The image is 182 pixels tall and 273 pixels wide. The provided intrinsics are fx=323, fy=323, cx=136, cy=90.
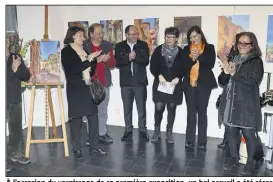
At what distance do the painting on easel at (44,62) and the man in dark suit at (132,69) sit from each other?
32.4 inches

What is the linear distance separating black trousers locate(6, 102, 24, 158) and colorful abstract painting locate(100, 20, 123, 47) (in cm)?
199

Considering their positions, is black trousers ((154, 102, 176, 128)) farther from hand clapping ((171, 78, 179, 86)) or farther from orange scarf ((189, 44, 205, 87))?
orange scarf ((189, 44, 205, 87))

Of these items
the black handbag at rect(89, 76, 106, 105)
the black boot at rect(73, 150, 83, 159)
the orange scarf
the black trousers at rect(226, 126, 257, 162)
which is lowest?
the black boot at rect(73, 150, 83, 159)

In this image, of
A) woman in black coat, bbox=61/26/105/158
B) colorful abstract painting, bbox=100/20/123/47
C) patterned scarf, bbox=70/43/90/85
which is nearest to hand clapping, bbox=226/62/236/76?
woman in black coat, bbox=61/26/105/158

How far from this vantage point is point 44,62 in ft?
12.9

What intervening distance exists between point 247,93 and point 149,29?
208cm

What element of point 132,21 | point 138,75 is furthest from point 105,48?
point 132,21

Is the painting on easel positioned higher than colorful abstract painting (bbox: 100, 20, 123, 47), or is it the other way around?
colorful abstract painting (bbox: 100, 20, 123, 47)

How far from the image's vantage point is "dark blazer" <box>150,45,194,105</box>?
4086mm

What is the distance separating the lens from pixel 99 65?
13.6ft

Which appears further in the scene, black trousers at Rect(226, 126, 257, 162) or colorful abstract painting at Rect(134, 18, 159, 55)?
colorful abstract painting at Rect(134, 18, 159, 55)

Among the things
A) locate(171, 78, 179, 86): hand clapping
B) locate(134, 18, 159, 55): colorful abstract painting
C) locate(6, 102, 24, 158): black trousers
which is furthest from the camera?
locate(134, 18, 159, 55): colorful abstract painting

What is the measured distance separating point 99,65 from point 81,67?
2.04ft

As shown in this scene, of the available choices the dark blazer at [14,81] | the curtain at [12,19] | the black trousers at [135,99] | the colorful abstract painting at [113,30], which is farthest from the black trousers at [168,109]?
the curtain at [12,19]
